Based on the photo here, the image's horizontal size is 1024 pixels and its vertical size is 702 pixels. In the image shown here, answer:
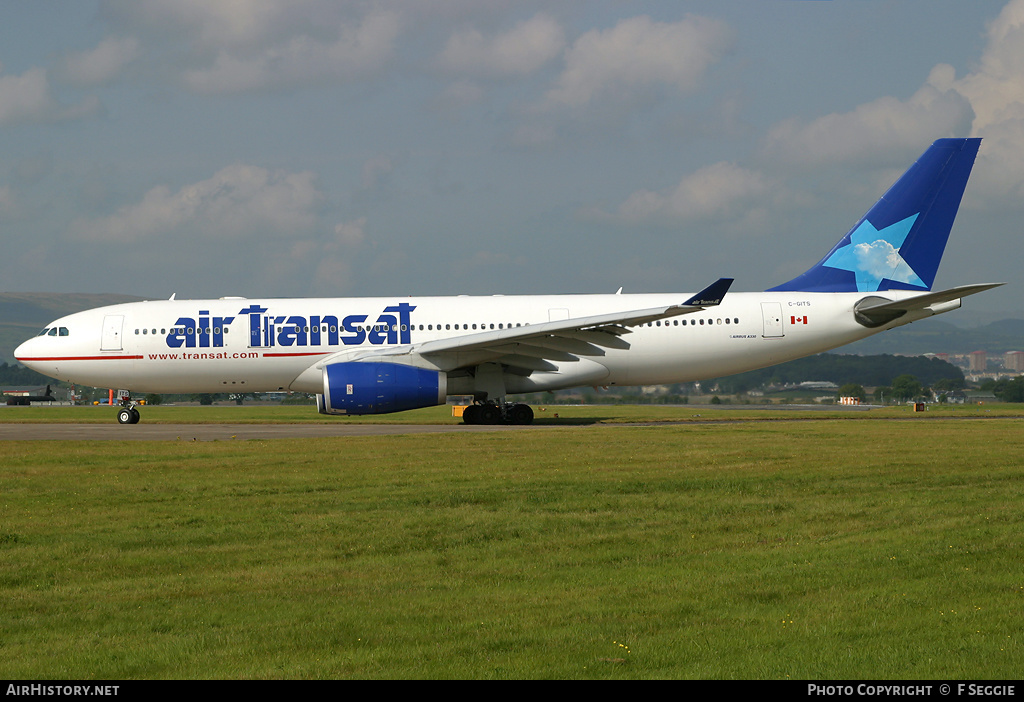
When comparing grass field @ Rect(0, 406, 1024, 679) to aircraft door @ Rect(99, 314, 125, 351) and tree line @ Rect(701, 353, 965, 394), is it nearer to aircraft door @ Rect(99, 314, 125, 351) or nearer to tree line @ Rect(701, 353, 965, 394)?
aircraft door @ Rect(99, 314, 125, 351)

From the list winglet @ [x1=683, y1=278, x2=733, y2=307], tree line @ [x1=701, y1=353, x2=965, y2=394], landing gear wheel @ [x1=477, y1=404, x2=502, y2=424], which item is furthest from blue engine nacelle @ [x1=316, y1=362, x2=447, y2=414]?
tree line @ [x1=701, y1=353, x2=965, y2=394]

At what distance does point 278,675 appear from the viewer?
15.9ft

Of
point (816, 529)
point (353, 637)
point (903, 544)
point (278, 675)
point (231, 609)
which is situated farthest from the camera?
point (816, 529)

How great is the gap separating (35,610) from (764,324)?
2136cm

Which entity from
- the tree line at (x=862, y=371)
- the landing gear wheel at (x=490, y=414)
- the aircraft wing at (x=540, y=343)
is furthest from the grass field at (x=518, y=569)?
the tree line at (x=862, y=371)

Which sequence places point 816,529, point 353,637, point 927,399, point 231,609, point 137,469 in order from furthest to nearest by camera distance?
point 927,399 < point 137,469 < point 816,529 < point 231,609 < point 353,637

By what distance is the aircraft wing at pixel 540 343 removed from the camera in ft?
Result: 70.5

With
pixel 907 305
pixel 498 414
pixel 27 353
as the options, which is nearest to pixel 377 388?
pixel 498 414

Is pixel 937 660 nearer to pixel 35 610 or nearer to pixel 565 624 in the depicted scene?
pixel 565 624

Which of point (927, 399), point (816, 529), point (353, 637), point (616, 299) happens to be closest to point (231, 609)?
point (353, 637)

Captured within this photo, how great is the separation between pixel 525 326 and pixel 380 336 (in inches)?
152

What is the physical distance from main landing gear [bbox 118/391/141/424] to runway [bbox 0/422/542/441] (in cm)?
62

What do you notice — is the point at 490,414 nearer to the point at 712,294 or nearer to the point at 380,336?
the point at 380,336

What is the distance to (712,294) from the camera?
2119 cm
